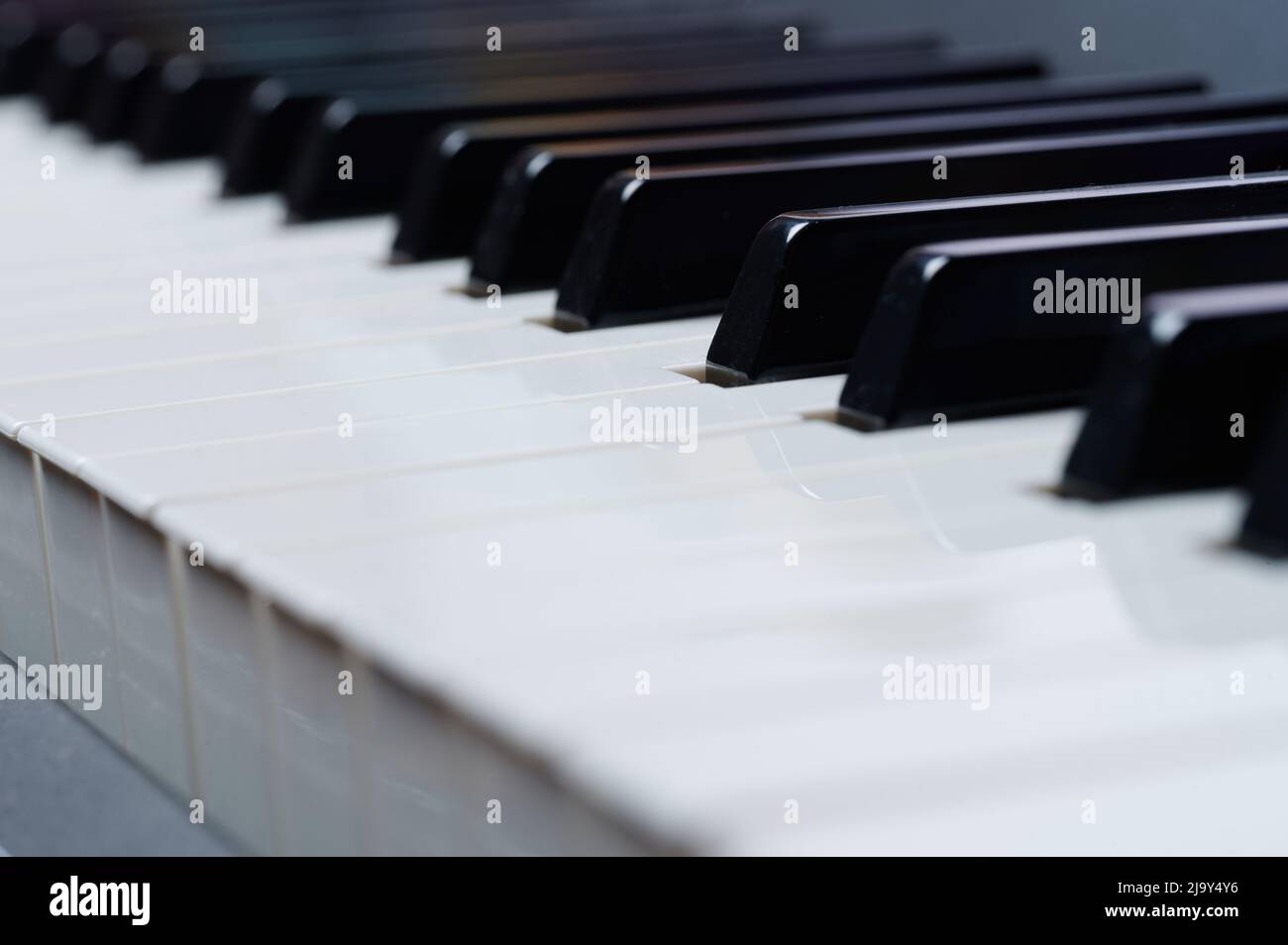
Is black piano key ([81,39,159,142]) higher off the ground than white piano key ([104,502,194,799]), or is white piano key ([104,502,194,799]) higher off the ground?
black piano key ([81,39,159,142])

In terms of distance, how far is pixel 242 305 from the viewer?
138 centimetres

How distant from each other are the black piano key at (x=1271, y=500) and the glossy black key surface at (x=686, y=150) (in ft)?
2.41

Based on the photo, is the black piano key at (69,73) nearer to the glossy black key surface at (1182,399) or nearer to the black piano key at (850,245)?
the black piano key at (850,245)

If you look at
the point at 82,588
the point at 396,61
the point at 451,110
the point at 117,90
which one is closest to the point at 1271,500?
the point at 82,588

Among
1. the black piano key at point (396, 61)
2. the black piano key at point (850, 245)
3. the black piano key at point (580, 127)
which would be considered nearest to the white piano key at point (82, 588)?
the black piano key at point (850, 245)

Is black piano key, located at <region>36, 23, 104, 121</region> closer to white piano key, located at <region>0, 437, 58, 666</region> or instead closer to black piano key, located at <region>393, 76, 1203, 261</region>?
black piano key, located at <region>393, 76, 1203, 261</region>

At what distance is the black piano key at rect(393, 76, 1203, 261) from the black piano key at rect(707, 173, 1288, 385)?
0.46m

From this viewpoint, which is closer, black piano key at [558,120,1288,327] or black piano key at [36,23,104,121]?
black piano key at [558,120,1288,327]

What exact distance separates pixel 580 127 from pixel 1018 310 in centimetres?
70

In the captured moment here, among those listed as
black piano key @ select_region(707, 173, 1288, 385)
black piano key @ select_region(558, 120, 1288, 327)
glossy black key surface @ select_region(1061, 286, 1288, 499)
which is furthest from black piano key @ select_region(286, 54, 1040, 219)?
glossy black key surface @ select_region(1061, 286, 1288, 499)

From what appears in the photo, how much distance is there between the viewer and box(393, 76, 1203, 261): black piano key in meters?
1.54

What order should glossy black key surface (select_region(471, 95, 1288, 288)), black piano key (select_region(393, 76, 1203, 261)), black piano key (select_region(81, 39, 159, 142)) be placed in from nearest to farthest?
glossy black key surface (select_region(471, 95, 1288, 288)) → black piano key (select_region(393, 76, 1203, 261)) → black piano key (select_region(81, 39, 159, 142))

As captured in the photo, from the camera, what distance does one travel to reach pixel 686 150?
1462 mm
